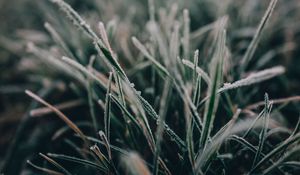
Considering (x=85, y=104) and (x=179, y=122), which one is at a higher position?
(x=85, y=104)

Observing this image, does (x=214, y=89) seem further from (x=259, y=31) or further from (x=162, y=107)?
(x=259, y=31)

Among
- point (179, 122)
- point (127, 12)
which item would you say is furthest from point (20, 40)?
point (179, 122)

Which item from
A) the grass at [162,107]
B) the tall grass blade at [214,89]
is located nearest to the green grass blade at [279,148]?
the grass at [162,107]

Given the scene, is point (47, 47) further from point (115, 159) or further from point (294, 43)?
point (294, 43)

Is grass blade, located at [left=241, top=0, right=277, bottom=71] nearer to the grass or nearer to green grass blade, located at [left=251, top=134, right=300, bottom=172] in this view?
the grass

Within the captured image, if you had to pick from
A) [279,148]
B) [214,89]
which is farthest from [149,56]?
[279,148]

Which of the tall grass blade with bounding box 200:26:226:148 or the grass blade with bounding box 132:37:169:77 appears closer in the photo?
the tall grass blade with bounding box 200:26:226:148

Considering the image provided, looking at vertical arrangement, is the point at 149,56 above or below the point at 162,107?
above

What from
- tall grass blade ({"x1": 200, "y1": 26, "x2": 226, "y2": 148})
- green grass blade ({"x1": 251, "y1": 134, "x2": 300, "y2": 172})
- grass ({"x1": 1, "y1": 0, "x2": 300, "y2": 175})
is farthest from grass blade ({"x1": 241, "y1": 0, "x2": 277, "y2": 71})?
green grass blade ({"x1": 251, "y1": 134, "x2": 300, "y2": 172})
